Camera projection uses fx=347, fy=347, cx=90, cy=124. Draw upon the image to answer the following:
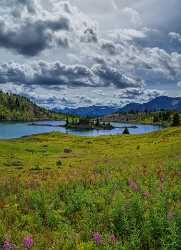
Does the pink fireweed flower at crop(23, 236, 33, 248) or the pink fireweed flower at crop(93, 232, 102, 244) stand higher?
the pink fireweed flower at crop(93, 232, 102, 244)

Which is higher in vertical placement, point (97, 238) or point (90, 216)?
point (97, 238)

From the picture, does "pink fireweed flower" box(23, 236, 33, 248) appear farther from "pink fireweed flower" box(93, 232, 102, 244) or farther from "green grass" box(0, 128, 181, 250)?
"pink fireweed flower" box(93, 232, 102, 244)

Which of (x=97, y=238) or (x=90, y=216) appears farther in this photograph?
(x=90, y=216)

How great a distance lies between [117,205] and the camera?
10.6m

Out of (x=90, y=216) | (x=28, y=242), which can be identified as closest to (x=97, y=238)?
(x=28, y=242)

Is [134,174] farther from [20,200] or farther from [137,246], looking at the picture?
[137,246]

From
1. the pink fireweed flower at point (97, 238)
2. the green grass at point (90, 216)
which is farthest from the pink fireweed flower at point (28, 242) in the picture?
the pink fireweed flower at point (97, 238)

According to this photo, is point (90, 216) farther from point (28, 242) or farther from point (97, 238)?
point (28, 242)

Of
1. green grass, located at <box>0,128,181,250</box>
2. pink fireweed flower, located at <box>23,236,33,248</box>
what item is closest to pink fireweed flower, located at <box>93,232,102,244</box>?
green grass, located at <box>0,128,181,250</box>

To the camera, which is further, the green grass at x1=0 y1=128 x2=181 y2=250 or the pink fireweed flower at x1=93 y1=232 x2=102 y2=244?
the green grass at x1=0 y1=128 x2=181 y2=250

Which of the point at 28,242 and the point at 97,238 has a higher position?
the point at 97,238

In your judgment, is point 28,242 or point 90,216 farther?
point 90,216

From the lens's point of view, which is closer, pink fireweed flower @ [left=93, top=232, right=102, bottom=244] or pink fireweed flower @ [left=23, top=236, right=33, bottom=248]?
pink fireweed flower @ [left=93, top=232, right=102, bottom=244]

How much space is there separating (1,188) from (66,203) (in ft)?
12.9
